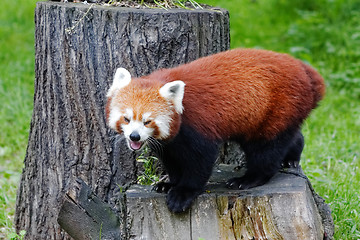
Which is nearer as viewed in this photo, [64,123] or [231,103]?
[231,103]

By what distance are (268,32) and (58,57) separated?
6327mm

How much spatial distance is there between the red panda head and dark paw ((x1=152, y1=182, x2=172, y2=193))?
531 millimetres

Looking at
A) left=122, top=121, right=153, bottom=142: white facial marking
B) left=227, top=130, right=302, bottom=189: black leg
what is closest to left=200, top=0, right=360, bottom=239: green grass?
left=227, top=130, right=302, bottom=189: black leg

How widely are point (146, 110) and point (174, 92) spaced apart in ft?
0.64

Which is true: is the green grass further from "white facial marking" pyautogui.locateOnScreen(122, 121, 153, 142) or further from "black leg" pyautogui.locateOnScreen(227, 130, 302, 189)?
"white facial marking" pyautogui.locateOnScreen(122, 121, 153, 142)

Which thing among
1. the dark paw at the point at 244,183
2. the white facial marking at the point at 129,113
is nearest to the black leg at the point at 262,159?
the dark paw at the point at 244,183

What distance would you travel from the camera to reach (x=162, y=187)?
3428 mm

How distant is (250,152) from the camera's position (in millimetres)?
3500

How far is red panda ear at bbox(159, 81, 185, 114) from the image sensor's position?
2936 millimetres

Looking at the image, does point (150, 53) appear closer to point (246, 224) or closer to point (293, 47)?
point (246, 224)

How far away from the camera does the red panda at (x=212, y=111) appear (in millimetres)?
2945

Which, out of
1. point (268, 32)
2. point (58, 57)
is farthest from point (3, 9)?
point (58, 57)

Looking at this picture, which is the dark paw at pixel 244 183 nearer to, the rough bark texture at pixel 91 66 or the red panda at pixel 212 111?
the red panda at pixel 212 111

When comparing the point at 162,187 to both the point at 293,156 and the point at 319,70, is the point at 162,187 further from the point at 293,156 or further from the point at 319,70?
the point at 319,70
